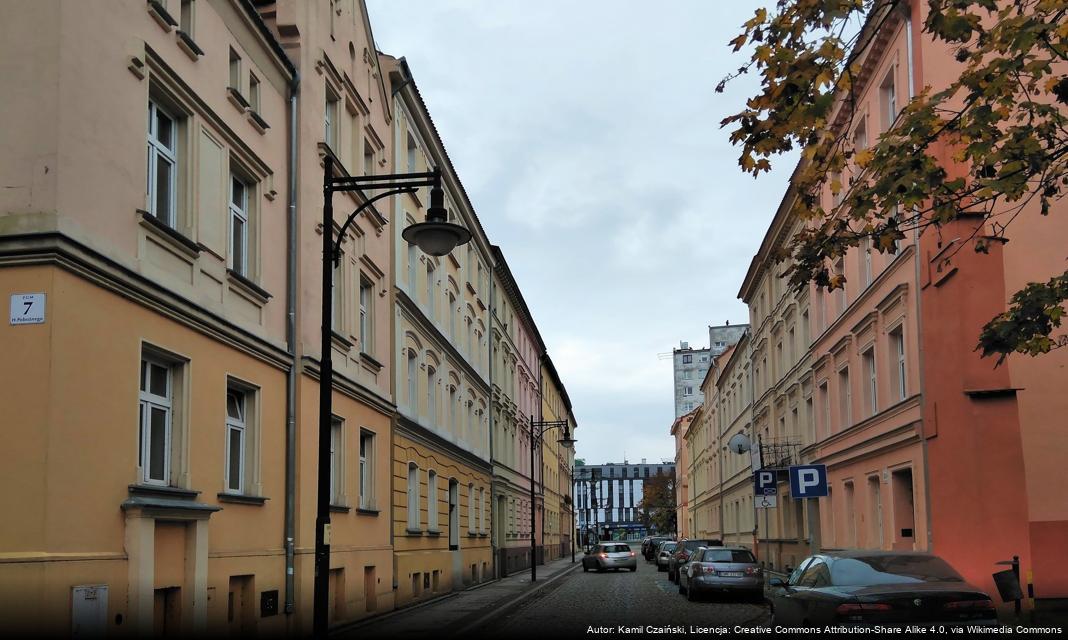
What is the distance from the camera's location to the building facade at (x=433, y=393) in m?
24.6

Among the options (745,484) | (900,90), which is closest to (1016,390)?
(900,90)

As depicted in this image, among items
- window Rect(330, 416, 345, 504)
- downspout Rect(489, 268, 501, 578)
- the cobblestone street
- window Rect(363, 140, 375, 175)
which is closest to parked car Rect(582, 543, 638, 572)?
downspout Rect(489, 268, 501, 578)

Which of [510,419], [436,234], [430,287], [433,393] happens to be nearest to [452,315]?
[430,287]

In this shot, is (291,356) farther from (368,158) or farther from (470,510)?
(470,510)

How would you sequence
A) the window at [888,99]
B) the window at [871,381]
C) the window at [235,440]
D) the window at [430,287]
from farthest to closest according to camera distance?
the window at [430,287] → the window at [871,381] → the window at [888,99] → the window at [235,440]

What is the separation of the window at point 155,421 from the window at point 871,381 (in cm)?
1875

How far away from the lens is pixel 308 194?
703 inches

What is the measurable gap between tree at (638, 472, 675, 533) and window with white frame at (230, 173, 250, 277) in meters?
106

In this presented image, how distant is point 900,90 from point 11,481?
1947 cm

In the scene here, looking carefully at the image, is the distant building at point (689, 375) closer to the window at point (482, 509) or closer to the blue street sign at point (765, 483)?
the window at point (482, 509)

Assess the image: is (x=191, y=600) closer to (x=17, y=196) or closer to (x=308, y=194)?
(x=17, y=196)

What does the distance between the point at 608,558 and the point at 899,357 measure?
2583cm

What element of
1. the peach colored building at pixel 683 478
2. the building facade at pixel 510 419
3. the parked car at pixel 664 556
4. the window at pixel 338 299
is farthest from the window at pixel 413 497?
the peach colored building at pixel 683 478

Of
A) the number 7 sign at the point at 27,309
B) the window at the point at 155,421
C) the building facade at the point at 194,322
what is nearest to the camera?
the number 7 sign at the point at 27,309
